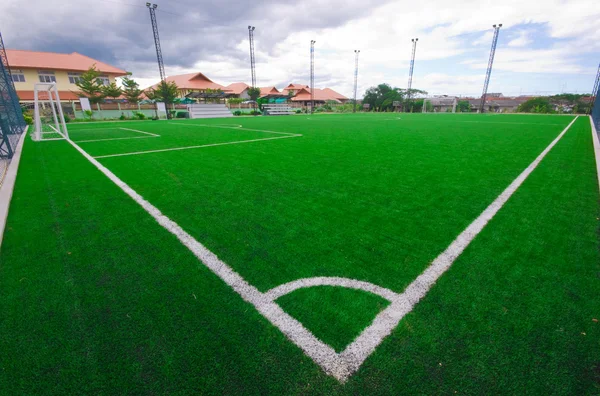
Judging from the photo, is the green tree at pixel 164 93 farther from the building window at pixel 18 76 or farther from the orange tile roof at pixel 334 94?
the orange tile roof at pixel 334 94

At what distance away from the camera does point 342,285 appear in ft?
7.30

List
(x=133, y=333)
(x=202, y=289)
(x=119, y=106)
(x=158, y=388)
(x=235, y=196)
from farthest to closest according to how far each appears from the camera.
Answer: (x=119, y=106) < (x=235, y=196) < (x=202, y=289) < (x=133, y=333) < (x=158, y=388)

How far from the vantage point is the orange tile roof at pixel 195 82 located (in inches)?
1956

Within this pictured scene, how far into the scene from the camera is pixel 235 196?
4.22 meters

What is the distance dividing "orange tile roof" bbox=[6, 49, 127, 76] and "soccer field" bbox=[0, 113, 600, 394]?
43.3 meters

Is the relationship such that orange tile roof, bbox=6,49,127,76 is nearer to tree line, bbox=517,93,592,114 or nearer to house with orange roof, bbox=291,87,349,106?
house with orange roof, bbox=291,87,349,106

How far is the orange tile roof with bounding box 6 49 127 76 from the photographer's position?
34.4 m

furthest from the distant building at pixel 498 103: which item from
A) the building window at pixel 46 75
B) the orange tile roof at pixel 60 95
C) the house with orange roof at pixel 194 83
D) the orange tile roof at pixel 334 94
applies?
the building window at pixel 46 75

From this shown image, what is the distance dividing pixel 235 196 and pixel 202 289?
216cm

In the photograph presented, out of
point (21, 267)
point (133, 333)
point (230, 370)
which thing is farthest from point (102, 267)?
point (230, 370)

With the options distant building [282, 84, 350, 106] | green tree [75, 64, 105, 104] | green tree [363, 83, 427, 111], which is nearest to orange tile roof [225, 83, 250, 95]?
distant building [282, 84, 350, 106]

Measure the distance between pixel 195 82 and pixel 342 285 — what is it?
5616cm

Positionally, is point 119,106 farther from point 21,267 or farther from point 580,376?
point 580,376

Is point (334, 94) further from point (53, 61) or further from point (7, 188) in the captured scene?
point (7, 188)
